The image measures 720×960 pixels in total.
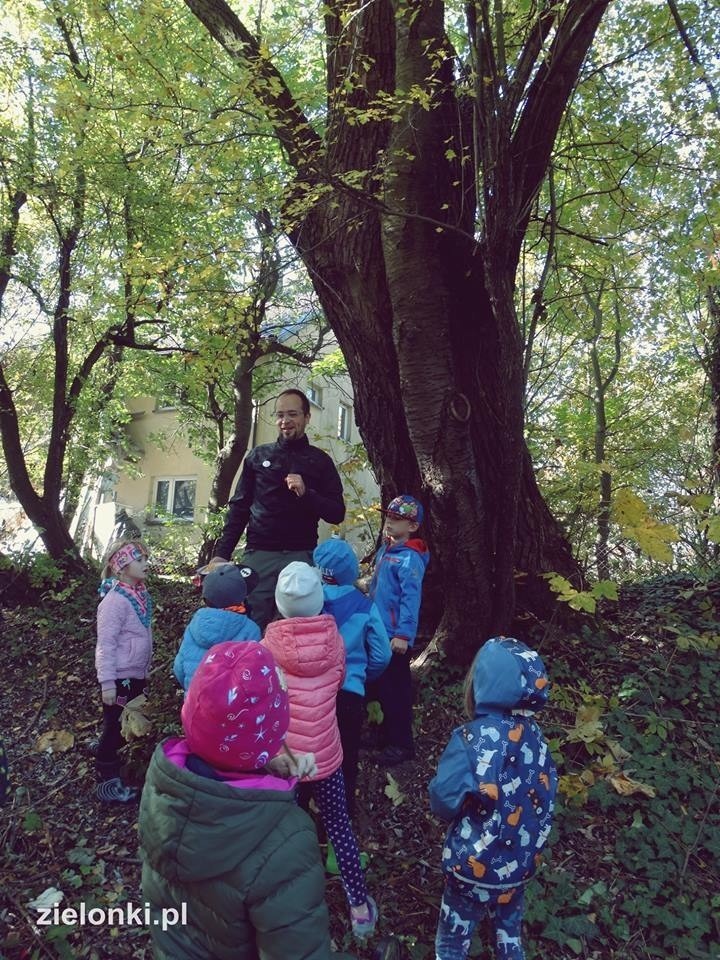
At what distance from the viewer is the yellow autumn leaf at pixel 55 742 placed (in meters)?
4.43

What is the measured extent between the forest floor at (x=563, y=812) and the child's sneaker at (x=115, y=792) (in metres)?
0.07

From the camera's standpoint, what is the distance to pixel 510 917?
241 cm

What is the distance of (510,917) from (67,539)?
Answer: 775cm

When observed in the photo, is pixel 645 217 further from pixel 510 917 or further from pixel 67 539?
pixel 67 539

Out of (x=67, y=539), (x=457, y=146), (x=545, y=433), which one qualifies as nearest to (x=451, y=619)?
(x=457, y=146)

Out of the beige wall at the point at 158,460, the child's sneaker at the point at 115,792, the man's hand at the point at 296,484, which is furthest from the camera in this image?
the beige wall at the point at 158,460

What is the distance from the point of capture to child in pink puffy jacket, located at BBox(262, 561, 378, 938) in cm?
272

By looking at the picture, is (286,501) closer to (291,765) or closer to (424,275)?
(424,275)

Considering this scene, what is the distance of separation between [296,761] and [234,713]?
0.68m

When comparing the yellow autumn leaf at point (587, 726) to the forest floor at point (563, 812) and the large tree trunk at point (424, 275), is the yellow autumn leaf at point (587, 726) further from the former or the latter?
the large tree trunk at point (424, 275)

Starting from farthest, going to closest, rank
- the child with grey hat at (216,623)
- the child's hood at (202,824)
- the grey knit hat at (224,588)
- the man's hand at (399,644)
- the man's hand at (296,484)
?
the man's hand at (296,484) → the man's hand at (399,644) → the grey knit hat at (224,588) → the child with grey hat at (216,623) → the child's hood at (202,824)

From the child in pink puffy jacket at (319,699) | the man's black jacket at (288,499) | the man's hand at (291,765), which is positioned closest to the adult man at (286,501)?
the man's black jacket at (288,499)

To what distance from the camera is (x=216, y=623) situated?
10.1 feet

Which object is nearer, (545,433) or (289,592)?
(289,592)
